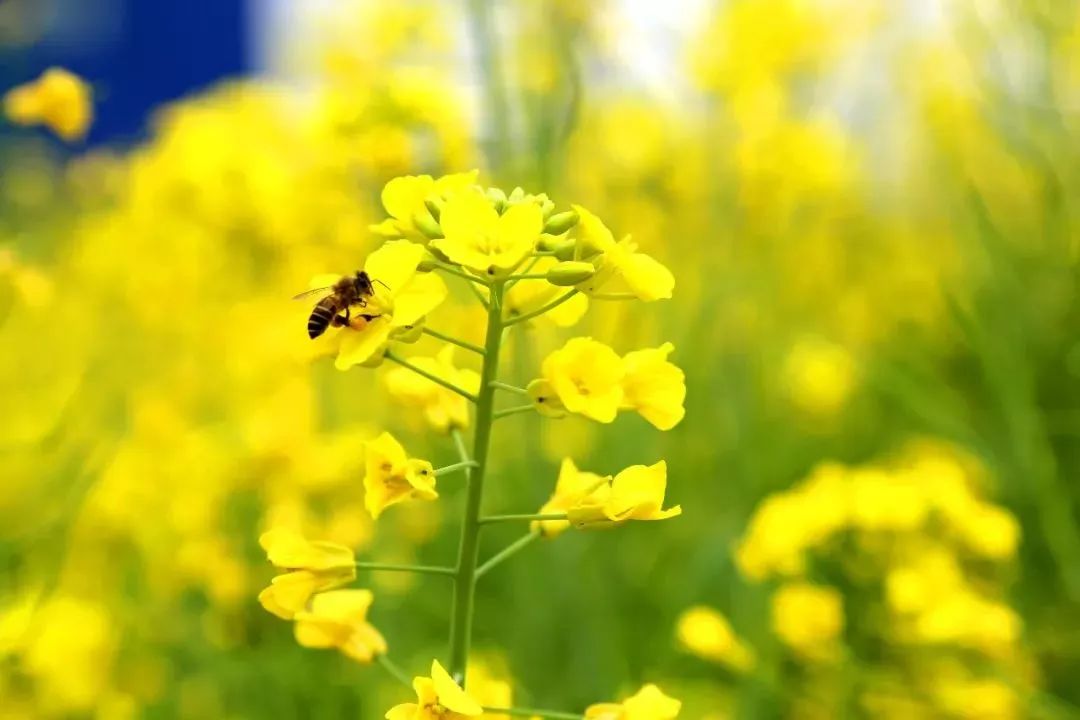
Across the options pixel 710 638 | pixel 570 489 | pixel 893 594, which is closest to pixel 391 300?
pixel 570 489

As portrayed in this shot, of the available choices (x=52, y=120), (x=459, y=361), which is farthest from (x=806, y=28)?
(x=52, y=120)

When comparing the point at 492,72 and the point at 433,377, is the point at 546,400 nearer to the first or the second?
the point at 433,377

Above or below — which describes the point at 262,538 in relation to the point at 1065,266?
below

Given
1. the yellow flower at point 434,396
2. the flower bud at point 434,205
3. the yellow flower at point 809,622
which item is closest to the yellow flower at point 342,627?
the yellow flower at point 434,396

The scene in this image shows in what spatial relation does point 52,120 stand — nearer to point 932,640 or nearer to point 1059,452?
point 932,640

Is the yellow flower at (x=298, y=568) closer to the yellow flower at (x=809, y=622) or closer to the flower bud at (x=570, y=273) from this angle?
the flower bud at (x=570, y=273)

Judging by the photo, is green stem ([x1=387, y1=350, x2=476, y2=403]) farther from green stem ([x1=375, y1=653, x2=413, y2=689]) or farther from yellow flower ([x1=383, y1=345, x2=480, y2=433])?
green stem ([x1=375, y1=653, x2=413, y2=689])

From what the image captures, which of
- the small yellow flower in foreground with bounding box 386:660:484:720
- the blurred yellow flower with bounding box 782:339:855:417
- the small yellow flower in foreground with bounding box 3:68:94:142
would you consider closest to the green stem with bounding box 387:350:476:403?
the small yellow flower in foreground with bounding box 386:660:484:720
